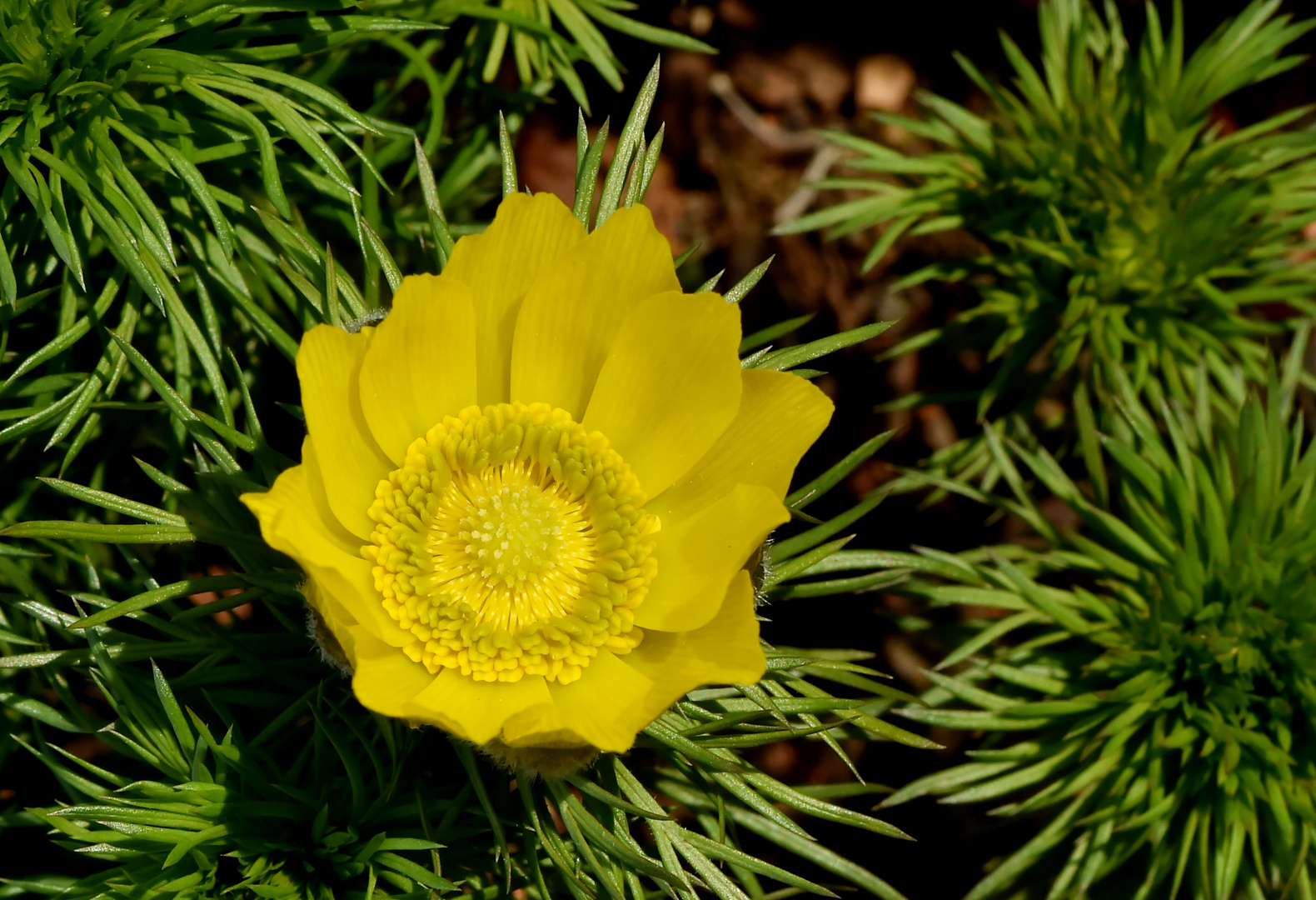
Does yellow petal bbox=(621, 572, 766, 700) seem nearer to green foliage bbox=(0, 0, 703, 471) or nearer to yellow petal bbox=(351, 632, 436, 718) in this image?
yellow petal bbox=(351, 632, 436, 718)

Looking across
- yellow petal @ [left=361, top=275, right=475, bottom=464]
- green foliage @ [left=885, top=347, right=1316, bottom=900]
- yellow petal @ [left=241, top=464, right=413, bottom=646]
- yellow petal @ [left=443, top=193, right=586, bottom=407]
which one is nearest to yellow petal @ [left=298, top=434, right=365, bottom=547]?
yellow petal @ [left=241, top=464, right=413, bottom=646]

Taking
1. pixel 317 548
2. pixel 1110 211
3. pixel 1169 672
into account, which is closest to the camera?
pixel 317 548

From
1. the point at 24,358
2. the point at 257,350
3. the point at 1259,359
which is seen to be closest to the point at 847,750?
the point at 1259,359

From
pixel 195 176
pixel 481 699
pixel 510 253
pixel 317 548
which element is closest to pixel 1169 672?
pixel 481 699

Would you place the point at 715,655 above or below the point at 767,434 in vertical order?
Answer: below

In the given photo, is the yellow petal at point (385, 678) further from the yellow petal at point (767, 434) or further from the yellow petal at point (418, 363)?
the yellow petal at point (767, 434)

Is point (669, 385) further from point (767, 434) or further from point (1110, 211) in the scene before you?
point (1110, 211)

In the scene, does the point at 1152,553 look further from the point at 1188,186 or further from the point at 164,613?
the point at 164,613
